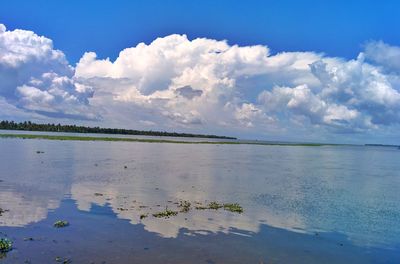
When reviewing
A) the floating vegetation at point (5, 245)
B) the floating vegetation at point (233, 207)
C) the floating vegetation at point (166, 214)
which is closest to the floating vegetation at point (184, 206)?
the floating vegetation at point (166, 214)

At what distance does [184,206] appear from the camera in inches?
1316

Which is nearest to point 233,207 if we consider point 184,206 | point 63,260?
point 184,206

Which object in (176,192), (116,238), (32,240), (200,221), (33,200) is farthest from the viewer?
(176,192)

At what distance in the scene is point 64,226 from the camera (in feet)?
81.1

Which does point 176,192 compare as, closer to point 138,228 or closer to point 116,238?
point 138,228

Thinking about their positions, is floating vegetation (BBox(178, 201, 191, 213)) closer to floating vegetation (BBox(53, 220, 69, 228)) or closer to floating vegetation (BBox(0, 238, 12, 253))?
floating vegetation (BBox(53, 220, 69, 228))

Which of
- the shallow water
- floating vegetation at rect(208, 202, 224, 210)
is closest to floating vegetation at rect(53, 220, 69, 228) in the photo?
the shallow water

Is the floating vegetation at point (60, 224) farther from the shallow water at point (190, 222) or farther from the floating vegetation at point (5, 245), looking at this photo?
the floating vegetation at point (5, 245)

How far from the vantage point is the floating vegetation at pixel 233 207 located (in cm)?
3281

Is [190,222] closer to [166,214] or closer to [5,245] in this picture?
[166,214]

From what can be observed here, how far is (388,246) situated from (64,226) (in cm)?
1970

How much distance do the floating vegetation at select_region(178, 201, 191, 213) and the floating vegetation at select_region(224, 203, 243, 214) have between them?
3.13m

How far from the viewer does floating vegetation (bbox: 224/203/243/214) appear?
32812 mm

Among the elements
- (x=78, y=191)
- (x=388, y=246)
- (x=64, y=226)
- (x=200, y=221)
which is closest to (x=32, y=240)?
(x=64, y=226)
